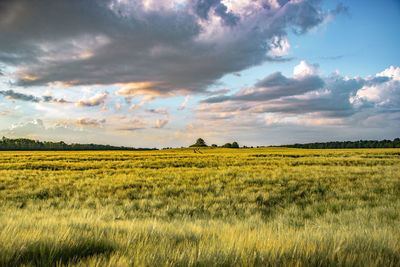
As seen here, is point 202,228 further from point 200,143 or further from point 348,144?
point 348,144

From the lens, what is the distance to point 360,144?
170500 millimetres

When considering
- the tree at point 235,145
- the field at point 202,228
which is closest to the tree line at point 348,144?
the tree at point 235,145

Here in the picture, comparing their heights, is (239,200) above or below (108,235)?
below

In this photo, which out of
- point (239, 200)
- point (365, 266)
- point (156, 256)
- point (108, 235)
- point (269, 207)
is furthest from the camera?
point (239, 200)

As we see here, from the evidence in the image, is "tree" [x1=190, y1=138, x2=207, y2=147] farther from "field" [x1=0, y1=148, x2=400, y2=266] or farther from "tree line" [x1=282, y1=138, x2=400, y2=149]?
Answer: "field" [x1=0, y1=148, x2=400, y2=266]

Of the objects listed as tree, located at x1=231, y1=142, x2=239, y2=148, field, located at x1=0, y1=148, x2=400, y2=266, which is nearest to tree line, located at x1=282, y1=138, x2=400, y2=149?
tree, located at x1=231, y1=142, x2=239, y2=148

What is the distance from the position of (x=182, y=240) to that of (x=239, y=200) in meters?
7.05

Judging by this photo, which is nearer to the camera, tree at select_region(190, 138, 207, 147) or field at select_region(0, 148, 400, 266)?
field at select_region(0, 148, 400, 266)

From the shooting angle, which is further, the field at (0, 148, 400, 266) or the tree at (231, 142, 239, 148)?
the tree at (231, 142, 239, 148)

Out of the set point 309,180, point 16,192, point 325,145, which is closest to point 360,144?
point 325,145

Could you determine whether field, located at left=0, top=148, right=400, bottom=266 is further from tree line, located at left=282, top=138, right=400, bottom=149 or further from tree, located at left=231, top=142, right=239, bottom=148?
tree line, located at left=282, top=138, right=400, bottom=149

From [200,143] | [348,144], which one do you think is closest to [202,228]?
[200,143]

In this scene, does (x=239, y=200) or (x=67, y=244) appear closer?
(x=67, y=244)

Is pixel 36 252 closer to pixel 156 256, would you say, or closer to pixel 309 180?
pixel 156 256
